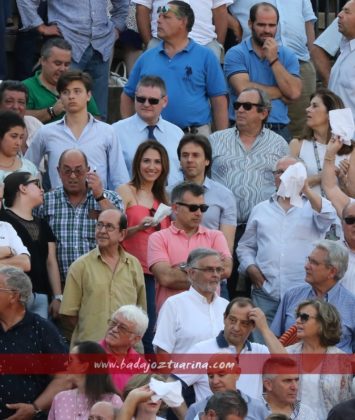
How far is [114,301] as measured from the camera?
12797 millimetres

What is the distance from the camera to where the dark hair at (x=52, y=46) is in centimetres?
1506

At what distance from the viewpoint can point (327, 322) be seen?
40.5ft

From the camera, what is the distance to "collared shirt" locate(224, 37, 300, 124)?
15797 millimetres

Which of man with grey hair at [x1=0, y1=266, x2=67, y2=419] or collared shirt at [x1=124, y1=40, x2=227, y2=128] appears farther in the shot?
collared shirt at [x1=124, y1=40, x2=227, y2=128]

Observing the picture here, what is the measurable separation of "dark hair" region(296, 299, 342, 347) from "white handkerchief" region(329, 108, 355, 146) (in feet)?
8.08

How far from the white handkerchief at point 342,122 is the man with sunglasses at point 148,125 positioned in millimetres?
1270

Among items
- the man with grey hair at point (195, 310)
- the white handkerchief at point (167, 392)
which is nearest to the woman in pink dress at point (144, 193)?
the man with grey hair at point (195, 310)

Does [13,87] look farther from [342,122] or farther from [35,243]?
[342,122]

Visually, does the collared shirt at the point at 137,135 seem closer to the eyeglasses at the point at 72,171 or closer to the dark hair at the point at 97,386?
the eyeglasses at the point at 72,171

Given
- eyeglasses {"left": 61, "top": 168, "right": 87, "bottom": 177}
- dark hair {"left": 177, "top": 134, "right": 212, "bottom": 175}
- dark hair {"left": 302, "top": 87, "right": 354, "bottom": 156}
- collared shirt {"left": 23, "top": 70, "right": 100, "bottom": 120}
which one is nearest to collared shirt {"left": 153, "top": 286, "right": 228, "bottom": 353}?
eyeglasses {"left": 61, "top": 168, "right": 87, "bottom": 177}

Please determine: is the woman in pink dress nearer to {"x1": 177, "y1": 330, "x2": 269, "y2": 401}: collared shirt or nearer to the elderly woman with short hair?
A: {"x1": 177, "y1": 330, "x2": 269, "y2": 401}: collared shirt

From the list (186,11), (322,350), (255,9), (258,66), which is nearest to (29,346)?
(322,350)

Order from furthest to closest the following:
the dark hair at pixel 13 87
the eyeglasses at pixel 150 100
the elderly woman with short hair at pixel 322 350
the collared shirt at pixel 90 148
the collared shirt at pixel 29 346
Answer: the eyeglasses at pixel 150 100 → the dark hair at pixel 13 87 → the collared shirt at pixel 90 148 → the elderly woman with short hair at pixel 322 350 → the collared shirt at pixel 29 346

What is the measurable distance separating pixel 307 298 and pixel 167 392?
2274 millimetres
